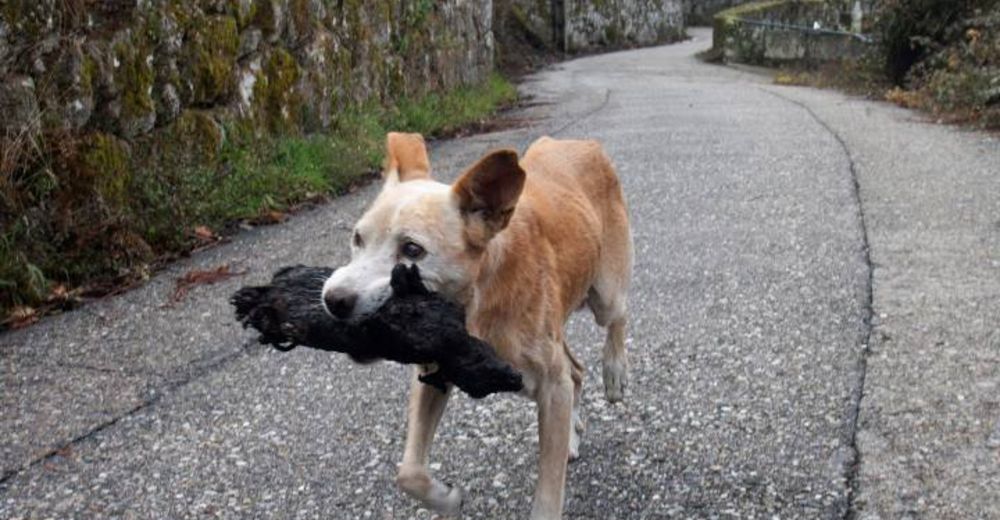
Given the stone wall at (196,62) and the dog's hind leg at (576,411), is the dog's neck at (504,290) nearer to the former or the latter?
the dog's hind leg at (576,411)

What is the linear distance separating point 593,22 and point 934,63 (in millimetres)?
14982

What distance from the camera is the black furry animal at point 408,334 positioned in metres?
3.19

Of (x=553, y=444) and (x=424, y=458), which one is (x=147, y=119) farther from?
(x=553, y=444)

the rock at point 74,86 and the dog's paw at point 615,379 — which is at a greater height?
the rock at point 74,86

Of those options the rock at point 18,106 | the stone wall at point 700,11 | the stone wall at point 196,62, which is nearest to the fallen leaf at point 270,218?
the stone wall at point 196,62

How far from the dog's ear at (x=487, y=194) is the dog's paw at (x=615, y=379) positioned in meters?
1.56

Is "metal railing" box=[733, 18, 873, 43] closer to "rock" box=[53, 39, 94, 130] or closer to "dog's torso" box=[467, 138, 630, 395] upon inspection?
"rock" box=[53, 39, 94, 130]

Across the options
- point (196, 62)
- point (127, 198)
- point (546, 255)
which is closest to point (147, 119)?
point (127, 198)

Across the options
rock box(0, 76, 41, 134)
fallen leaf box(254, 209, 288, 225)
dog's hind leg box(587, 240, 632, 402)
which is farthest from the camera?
fallen leaf box(254, 209, 288, 225)

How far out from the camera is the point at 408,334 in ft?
10.4

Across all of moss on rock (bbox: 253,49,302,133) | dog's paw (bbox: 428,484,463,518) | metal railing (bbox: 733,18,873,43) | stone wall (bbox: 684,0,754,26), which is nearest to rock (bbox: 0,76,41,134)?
moss on rock (bbox: 253,49,302,133)

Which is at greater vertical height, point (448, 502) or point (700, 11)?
point (448, 502)

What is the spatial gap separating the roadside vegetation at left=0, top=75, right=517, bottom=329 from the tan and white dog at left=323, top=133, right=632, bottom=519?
3.25m

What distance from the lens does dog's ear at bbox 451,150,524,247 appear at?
3461mm
